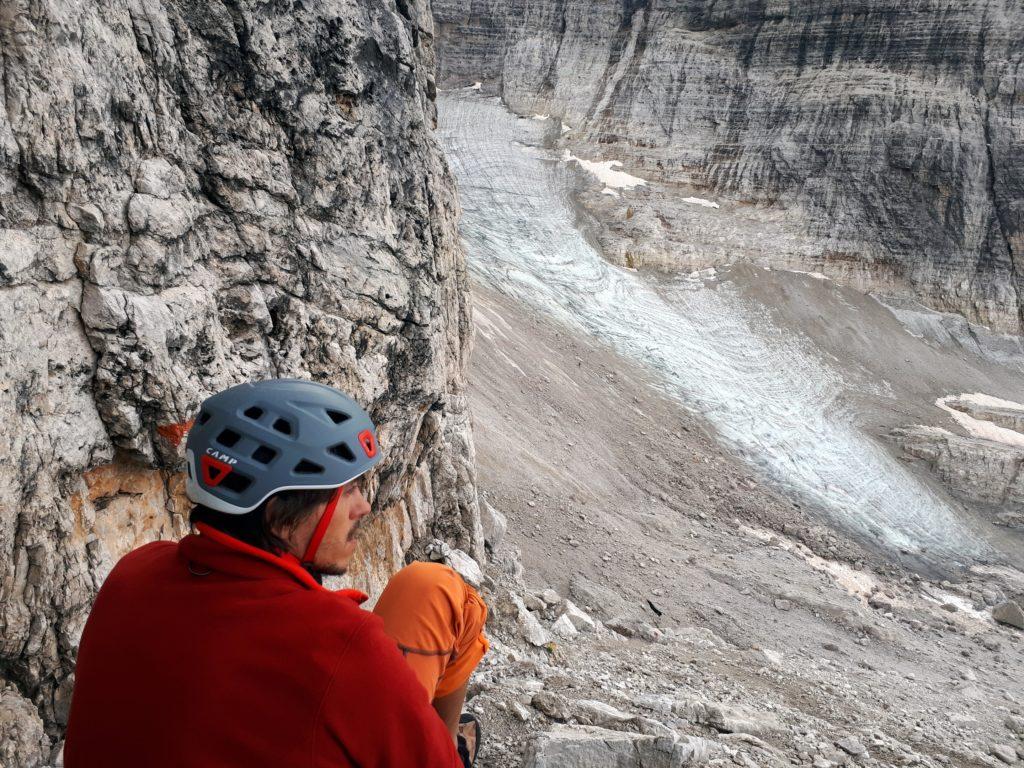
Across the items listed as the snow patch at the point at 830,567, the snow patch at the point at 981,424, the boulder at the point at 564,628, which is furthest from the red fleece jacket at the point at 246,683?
the snow patch at the point at 981,424

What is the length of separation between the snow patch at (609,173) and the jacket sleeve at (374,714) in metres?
32.2

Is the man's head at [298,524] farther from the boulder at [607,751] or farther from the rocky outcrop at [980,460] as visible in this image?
the rocky outcrop at [980,460]

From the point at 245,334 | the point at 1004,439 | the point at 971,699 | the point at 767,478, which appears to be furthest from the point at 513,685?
the point at 1004,439

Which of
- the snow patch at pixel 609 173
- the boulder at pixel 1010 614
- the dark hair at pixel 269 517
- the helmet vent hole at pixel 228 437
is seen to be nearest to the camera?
the dark hair at pixel 269 517

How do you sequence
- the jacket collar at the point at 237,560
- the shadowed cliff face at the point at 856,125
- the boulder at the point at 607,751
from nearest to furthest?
the jacket collar at the point at 237,560 → the boulder at the point at 607,751 → the shadowed cliff face at the point at 856,125

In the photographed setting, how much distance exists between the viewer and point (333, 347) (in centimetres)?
532

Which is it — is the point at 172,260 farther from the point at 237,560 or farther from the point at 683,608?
the point at 683,608

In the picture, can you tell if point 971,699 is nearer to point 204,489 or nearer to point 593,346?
point 204,489

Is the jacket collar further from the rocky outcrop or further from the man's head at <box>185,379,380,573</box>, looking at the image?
the rocky outcrop

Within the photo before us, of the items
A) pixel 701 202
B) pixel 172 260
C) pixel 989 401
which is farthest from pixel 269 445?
pixel 701 202

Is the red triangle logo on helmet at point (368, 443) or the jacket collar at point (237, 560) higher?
the red triangle logo on helmet at point (368, 443)

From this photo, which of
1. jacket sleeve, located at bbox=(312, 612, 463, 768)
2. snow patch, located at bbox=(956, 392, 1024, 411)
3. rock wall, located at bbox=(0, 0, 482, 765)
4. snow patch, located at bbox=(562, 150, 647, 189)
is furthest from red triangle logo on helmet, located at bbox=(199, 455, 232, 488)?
snow patch, located at bbox=(562, 150, 647, 189)

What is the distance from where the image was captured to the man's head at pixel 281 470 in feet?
5.96

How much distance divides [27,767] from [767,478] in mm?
16820
